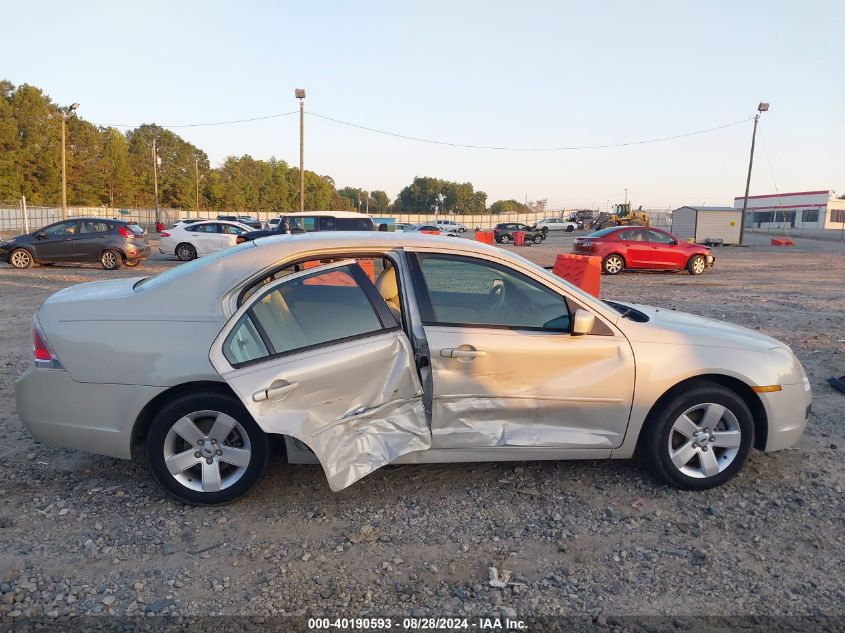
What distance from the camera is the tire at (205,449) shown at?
346 centimetres

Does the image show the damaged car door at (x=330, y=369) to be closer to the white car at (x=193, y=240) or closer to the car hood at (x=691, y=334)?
the car hood at (x=691, y=334)

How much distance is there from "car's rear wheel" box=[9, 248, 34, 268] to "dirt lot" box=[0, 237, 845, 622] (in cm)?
1548

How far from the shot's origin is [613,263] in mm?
18391

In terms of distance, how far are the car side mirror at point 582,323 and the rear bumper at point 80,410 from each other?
2.44 m

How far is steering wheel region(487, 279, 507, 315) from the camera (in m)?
3.88

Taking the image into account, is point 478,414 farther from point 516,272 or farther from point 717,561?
point 717,561

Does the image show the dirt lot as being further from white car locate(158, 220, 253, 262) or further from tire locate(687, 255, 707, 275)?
white car locate(158, 220, 253, 262)

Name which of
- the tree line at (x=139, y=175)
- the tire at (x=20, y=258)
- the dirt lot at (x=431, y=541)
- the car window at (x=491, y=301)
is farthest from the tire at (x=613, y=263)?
the tree line at (x=139, y=175)

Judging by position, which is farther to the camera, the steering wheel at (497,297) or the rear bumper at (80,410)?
the steering wheel at (497,297)

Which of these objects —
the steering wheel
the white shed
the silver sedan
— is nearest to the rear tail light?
the silver sedan

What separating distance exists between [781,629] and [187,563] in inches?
111

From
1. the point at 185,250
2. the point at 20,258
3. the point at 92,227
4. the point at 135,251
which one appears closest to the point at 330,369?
the point at 135,251

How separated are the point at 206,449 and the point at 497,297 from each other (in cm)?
202

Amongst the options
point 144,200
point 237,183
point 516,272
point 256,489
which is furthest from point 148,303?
point 237,183
